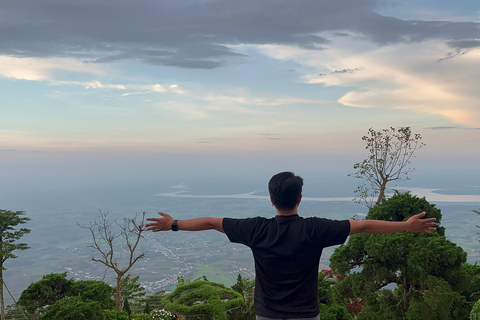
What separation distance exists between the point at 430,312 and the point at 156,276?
309 feet

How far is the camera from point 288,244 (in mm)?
2373

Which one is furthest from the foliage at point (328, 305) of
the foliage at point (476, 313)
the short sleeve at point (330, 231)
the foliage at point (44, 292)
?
the short sleeve at point (330, 231)

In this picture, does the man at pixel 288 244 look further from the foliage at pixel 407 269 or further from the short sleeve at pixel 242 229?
the foliage at pixel 407 269

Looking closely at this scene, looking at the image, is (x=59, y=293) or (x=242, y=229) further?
(x=59, y=293)

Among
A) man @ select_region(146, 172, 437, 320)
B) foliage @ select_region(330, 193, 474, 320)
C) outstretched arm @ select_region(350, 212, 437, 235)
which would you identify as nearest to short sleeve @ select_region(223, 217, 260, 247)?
man @ select_region(146, 172, 437, 320)

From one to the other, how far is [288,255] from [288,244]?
0.07 metres

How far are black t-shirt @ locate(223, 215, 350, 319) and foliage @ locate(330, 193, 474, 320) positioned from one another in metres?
7.17

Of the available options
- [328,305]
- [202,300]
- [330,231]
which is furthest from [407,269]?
[330,231]

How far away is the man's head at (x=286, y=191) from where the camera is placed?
250 centimetres

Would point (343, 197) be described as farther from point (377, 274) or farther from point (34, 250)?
point (377, 274)

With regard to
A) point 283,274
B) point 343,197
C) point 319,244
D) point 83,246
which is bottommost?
point 83,246

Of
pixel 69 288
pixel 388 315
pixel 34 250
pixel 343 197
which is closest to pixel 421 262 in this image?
pixel 388 315

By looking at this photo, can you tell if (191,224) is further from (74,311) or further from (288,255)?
(74,311)

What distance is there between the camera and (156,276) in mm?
94875
